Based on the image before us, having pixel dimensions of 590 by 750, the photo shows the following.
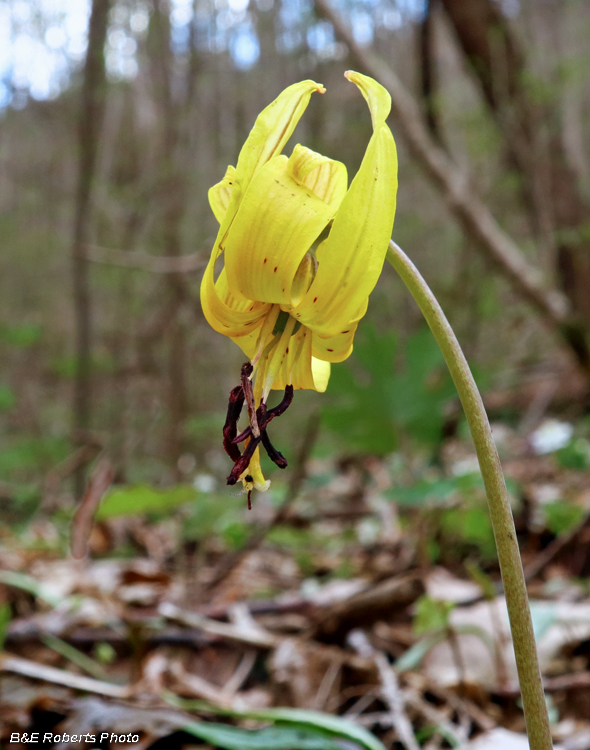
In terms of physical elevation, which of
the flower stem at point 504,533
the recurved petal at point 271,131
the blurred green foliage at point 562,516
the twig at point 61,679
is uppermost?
the recurved petal at point 271,131

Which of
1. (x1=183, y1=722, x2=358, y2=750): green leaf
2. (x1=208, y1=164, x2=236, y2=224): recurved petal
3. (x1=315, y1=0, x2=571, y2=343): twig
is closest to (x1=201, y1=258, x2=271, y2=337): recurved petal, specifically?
(x1=208, y1=164, x2=236, y2=224): recurved petal

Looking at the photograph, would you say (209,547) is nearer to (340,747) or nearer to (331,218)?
(340,747)

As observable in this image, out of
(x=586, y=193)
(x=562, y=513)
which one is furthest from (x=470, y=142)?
(x=562, y=513)

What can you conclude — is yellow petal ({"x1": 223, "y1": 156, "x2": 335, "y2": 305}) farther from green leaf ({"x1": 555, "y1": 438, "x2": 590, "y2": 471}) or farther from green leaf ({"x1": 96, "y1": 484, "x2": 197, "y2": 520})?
green leaf ({"x1": 555, "y1": 438, "x2": 590, "y2": 471})

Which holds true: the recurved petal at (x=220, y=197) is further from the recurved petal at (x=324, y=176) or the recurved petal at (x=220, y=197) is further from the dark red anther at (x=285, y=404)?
the dark red anther at (x=285, y=404)

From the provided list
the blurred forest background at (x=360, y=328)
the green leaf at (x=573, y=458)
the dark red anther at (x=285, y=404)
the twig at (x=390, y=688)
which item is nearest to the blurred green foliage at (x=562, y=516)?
the blurred forest background at (x=360, y=328)

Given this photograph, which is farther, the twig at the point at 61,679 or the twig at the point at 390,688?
the twig at the point at 61,679
